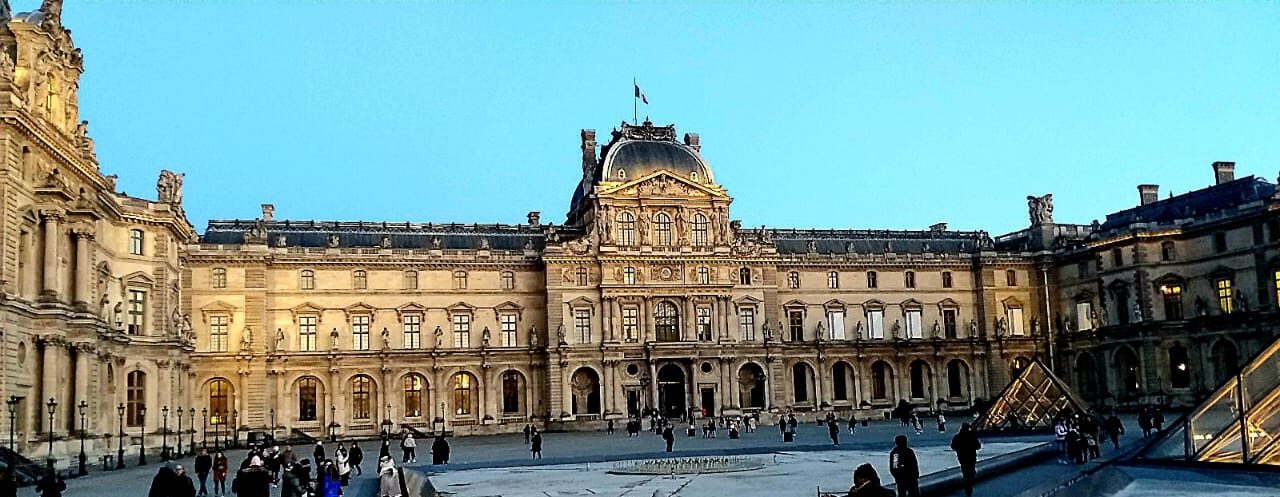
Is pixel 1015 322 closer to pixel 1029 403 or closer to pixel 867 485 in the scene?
pixel 1029 403

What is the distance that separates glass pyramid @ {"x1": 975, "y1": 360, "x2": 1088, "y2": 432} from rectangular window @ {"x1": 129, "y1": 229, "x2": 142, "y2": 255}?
37.4 metres

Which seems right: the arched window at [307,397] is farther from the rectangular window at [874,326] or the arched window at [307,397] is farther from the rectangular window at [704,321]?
the rectangular window at [874,326]

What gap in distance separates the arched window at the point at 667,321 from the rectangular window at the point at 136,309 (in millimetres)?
29605

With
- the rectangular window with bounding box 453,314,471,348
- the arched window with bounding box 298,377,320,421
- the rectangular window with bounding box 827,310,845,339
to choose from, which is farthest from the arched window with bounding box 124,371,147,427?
the rectangular window with bounding box 827,310,845,339

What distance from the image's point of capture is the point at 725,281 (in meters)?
69.8

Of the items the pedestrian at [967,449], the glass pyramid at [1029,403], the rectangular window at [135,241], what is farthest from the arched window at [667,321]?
the pedestrian at [967,449]

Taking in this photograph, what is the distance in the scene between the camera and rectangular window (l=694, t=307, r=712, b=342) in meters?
69.4

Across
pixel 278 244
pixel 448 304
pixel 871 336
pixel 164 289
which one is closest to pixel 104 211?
pixel 164 289

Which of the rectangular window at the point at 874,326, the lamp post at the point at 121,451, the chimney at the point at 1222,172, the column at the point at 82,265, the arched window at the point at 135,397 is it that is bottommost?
the lamp post at the point at 121,451

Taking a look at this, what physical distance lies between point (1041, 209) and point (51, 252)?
62989mm

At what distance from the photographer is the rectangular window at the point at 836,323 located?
243 ft

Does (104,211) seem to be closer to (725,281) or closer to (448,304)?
(448,304)

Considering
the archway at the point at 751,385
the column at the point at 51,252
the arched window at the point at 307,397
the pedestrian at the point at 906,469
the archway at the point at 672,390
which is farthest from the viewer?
the archway at the point at 751,385

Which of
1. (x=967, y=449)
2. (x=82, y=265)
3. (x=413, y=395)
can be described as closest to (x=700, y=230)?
(x=413, y=395)
